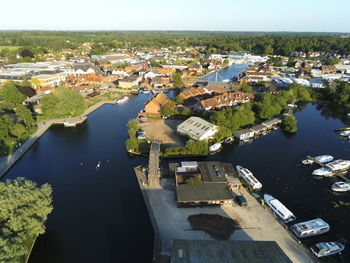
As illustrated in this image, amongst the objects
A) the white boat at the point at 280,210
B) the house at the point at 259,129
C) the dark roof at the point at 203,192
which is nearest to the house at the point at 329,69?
the house at the point at 259,129

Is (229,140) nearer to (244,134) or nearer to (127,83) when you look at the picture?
(244,134)

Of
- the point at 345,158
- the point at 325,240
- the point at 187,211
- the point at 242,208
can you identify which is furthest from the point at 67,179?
the point at 345,158

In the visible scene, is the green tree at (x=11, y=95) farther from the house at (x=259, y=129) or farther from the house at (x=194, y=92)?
the house at (x=259, y=129)

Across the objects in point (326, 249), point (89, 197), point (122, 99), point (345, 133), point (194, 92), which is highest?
point (194, 92)

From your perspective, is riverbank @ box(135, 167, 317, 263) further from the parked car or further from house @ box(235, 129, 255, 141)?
house @ box(235, 129, 255, 141)

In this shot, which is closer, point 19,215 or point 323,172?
point 19,215

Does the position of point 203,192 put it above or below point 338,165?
above

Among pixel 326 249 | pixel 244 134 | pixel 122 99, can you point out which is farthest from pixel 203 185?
pixel 122 99

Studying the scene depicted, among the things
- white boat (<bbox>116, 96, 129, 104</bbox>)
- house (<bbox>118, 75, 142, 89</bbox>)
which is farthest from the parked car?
house (<bbox>118, 75, 142, 89</bbox>)
